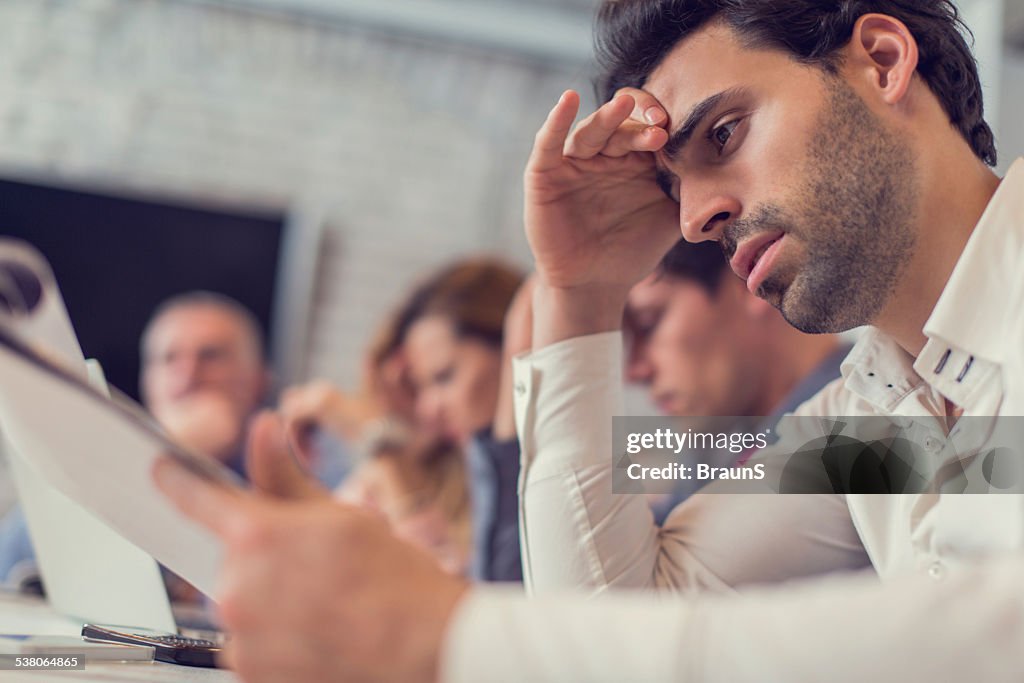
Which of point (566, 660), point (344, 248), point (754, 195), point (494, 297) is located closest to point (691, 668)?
point (566, 660)

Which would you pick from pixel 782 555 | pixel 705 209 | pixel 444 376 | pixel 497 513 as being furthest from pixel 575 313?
pixel 444 376

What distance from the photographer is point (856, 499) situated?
33.6 inches

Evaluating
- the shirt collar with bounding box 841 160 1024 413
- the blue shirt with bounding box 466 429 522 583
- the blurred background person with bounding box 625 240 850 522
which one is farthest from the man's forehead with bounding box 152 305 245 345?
the shirt collar with bounding box 841 160 1024 413

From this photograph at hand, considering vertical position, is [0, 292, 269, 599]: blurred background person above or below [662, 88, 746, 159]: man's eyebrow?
above

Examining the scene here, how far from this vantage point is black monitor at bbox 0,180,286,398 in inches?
129

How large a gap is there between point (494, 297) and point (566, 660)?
2.00 m

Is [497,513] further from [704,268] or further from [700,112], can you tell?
[700,112]

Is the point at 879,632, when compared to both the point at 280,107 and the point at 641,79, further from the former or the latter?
the point at 280,107

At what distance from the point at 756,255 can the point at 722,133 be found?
0.12 metres

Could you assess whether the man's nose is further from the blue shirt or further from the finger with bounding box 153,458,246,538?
the blue shirt

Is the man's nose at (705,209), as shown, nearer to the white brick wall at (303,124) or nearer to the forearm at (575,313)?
the forearm at (575,313)

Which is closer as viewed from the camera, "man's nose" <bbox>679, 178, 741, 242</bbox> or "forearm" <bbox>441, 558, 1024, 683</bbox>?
"forearm" <bbox>441, 558, 1024, 683</bbox>

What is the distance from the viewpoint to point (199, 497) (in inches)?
17.7

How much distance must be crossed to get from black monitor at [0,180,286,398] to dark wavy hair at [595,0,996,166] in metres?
2.61
